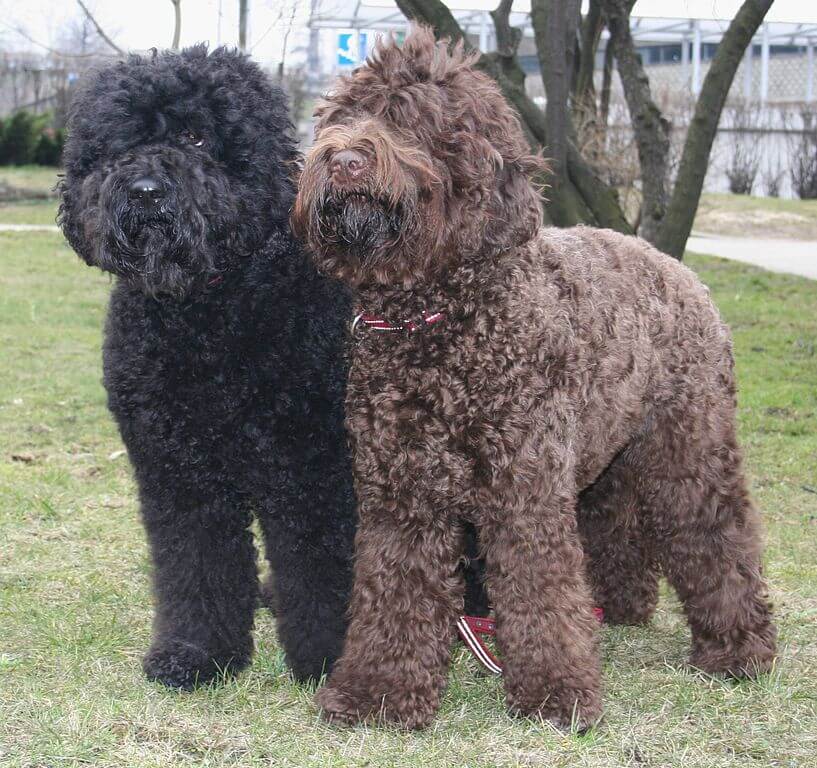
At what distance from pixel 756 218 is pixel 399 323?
1678 centimetres

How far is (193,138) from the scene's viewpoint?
3.24 m

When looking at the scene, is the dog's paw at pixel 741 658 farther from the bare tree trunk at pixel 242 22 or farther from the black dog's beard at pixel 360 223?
the bare tree trunk at pixel 242 22

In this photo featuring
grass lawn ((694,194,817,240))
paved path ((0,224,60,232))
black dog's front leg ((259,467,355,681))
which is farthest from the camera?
grass lawn ((694,194,817,240))

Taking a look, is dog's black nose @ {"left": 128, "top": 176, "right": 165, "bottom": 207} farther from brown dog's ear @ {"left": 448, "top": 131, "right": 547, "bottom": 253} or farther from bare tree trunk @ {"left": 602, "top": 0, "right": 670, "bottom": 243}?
bare tree trunk @ {"left": 602, "top": 0, "right": 670, "bottom": 243}

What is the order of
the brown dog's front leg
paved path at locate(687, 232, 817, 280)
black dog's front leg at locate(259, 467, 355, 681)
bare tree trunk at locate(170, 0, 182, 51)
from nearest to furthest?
the brown dog's front leg → black dog's front leg at locate(259, 467, 355, 681) → bare tree trunk at locate(170, 0, 182, 51) → paved path at locate(687, 232, 817, 280)

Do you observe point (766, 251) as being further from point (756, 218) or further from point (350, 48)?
point (350, 48)

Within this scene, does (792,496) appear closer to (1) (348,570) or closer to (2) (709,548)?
(2) (709,548)

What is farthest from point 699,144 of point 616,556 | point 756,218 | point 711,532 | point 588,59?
point 756,218

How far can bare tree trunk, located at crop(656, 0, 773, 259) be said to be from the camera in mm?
7309

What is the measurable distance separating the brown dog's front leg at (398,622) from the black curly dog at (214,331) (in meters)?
0.24

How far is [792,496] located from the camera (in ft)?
19.5

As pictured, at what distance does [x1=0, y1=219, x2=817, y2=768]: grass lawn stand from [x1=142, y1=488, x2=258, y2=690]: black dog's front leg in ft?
0.33

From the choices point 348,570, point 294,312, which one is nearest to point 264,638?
point 348,570

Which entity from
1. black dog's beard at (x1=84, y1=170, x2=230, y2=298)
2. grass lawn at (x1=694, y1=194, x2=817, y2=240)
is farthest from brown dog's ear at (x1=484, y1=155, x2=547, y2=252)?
grass lawn at (x1=694, y1=194, x2=817, y2=240)
